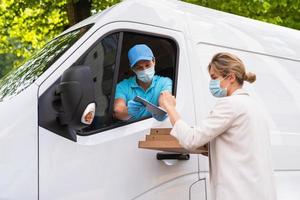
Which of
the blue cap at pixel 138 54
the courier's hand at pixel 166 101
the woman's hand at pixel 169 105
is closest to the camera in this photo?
the woman's hand at pixel 169 105

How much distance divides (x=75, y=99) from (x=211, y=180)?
103 centimetres

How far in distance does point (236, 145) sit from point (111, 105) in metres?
0.94

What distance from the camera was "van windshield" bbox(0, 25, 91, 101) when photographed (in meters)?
3.81

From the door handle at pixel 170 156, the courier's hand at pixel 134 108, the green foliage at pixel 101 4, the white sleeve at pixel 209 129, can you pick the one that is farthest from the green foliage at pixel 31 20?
the white sleeve at pixel 209 129

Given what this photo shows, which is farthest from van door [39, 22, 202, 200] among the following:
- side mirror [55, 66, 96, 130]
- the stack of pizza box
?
side mirror [55, 66, 96, 130]

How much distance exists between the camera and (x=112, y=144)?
3.74 metres

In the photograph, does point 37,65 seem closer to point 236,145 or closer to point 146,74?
point 146,74

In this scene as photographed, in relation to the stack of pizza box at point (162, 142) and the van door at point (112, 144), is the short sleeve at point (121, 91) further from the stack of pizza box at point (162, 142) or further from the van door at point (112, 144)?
the stack of pizza box at point (162, 142)

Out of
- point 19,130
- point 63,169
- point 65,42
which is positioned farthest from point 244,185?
point 65,42

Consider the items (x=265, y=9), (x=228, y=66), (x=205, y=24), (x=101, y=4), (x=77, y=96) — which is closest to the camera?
(x=77, y=96)

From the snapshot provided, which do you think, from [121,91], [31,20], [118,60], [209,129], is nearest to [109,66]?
[118,60]

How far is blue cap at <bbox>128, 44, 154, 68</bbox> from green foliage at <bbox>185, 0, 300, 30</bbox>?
623 centimetres

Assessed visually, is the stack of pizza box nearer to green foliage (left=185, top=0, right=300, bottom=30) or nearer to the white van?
the white van

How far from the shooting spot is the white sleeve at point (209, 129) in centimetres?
338
